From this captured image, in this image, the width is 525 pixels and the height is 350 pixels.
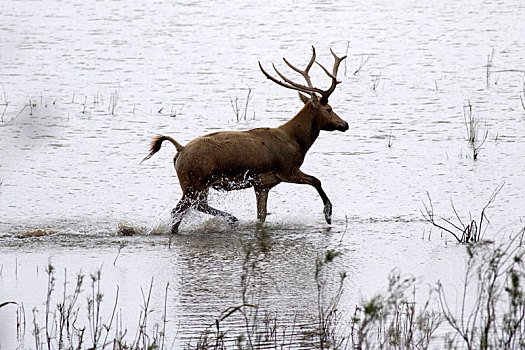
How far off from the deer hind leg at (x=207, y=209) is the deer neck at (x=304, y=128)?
1.13 m

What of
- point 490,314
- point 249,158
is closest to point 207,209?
point 249,158

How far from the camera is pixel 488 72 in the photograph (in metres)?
16.3

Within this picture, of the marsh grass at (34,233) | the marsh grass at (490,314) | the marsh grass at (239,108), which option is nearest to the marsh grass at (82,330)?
the marsh grass at (490,314)

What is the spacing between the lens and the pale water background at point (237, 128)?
8.00 m

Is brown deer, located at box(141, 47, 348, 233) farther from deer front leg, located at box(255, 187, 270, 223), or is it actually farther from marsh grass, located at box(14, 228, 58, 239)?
marsh grass, located at box(14, 228, 58, 239)

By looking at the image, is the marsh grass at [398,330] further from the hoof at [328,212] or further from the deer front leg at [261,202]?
the deer front leg at [261,202]

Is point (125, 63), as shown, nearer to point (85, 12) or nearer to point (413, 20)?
point (85, 12)

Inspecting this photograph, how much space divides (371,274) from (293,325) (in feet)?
5.38

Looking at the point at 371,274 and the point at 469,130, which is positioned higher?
the point at 469,130

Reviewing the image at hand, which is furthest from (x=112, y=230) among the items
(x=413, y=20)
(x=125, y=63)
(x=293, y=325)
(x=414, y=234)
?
(x=413, y=20)

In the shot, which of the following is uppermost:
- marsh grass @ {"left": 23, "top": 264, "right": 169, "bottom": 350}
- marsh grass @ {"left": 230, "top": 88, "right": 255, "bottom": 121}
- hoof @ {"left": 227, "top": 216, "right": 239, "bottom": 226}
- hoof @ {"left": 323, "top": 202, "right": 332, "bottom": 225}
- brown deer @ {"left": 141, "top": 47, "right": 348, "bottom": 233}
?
marsh grass @ {"left": 230, "top": 88, "right": 255, "bottom": 121}

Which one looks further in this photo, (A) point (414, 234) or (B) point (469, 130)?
(B) point (469, 130)

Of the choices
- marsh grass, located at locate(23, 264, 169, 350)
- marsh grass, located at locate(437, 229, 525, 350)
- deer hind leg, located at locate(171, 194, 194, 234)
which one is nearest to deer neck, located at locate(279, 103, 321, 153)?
deer hind leg, located at locate(171, 194, 194, 234)

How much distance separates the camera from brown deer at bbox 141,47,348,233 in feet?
30.8
